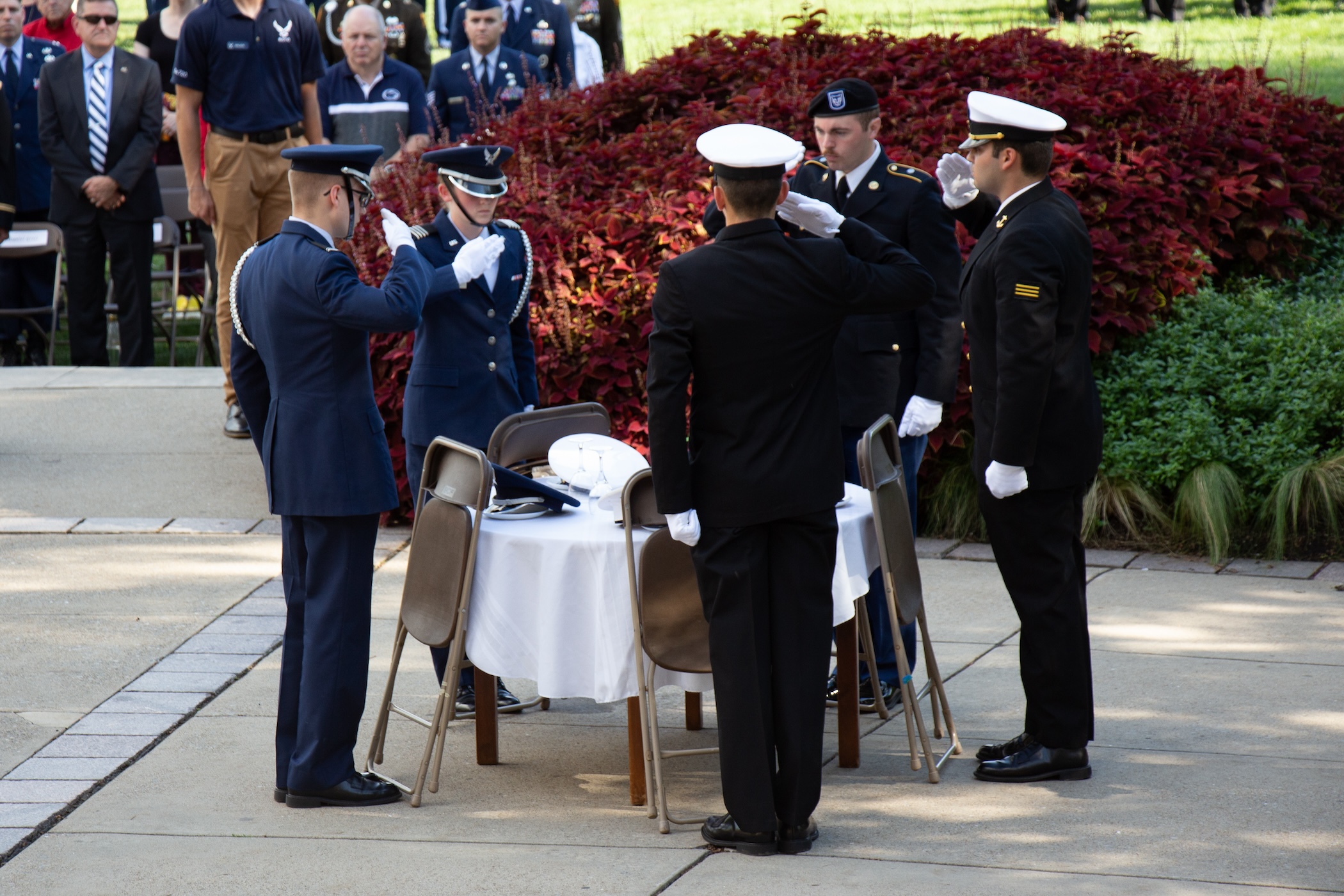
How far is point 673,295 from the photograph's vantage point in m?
4.10

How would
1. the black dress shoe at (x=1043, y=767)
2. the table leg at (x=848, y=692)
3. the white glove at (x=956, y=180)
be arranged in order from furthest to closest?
the white glove at (x=956, y=180) → the table leg at (x=848, y=692) → the black dress shoe at (x=1043, y=767)

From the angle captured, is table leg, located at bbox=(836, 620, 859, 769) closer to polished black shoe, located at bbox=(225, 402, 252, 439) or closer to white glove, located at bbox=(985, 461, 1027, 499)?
white glove, located at bbox=(985, 461, 1027, 499)

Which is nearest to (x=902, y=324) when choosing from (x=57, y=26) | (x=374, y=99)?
(x=374, y=99)

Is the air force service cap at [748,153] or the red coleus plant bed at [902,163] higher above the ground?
the air force service cap at [748,153]

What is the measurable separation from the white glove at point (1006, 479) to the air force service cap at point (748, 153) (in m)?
1.15

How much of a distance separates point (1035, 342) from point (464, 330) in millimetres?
2026

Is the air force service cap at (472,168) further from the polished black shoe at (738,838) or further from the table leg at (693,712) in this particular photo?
the polished black shoe at (738,838)

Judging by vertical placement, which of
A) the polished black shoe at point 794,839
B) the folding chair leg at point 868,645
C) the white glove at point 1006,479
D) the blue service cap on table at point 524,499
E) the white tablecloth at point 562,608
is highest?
the white glove at point 1006,479

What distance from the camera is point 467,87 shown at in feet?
35.6

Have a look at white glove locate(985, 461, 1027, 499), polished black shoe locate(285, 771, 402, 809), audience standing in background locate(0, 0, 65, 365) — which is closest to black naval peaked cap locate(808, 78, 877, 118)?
white glove locate(985, 461, 1027, 499)

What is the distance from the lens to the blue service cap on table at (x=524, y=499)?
15.7ft

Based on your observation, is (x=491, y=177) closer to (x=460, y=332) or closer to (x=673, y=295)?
(x=460, y=332)

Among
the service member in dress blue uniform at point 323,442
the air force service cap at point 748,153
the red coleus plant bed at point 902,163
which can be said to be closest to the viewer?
the air force service cap at point 748,153

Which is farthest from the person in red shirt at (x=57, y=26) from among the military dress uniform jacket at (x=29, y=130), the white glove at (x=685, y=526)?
the white glove at (x=685, y=526)
